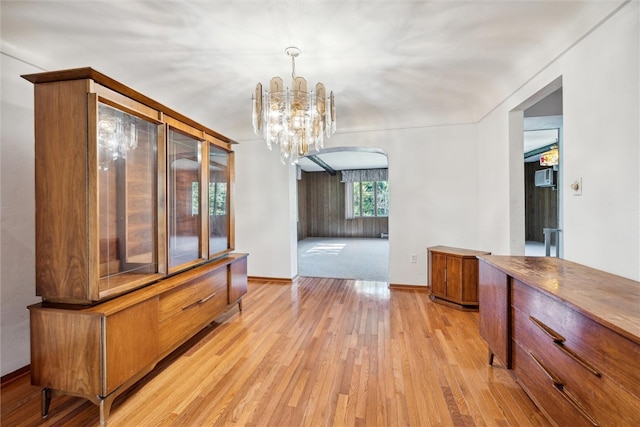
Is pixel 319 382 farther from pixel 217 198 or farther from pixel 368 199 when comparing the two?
pixel 368 199

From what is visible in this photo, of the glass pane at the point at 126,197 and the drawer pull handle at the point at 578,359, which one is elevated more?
the glass pane at the point at 126,197

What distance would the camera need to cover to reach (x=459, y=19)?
185cm

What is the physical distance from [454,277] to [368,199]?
23.8 feet

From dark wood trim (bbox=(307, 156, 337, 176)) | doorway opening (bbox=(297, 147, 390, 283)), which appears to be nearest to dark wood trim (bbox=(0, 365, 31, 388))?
dark wood trim (bbox=(307, 156, 337, 176))

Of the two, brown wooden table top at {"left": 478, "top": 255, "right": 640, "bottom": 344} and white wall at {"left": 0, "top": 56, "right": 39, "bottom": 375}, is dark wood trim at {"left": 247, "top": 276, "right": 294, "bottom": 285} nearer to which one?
white wall at {"left": 0, "top": 56, "right": 39, "bottom": 375}

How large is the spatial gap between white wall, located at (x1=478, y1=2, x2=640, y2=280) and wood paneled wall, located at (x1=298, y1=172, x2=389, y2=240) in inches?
327

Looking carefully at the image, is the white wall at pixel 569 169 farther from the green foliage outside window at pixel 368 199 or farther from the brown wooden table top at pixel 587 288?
the green foliage outside window at pixel 368 199

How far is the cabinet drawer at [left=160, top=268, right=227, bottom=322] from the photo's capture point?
1966 mm

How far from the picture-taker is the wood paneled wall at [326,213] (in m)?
10.3

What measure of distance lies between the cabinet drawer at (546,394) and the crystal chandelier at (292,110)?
2.22m

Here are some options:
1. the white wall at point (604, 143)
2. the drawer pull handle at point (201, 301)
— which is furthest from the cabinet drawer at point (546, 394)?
the drawer pull handle at point (201, 301)

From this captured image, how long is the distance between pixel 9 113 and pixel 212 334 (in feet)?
7.63

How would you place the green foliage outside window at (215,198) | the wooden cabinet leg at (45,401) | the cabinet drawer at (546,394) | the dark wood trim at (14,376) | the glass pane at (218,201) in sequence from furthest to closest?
the glass pane at (218,201) < the green foliage outside window at (215,198) < the dark wood trim at (14,376) < the wooden cabinet leg at (45,401) < the cabinet drawer at (546,394)

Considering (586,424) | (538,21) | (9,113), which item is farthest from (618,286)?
(9,113)
